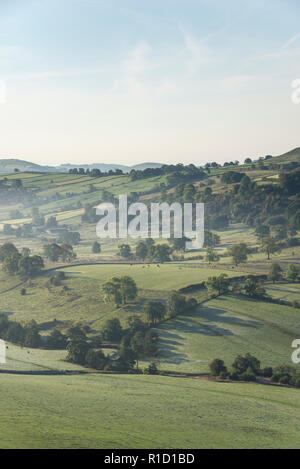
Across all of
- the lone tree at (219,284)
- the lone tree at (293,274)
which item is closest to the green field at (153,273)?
the lone tree at (219,284)

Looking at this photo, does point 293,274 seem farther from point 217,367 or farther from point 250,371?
point 217,367

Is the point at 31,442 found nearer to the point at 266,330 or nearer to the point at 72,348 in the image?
the point at 72,348

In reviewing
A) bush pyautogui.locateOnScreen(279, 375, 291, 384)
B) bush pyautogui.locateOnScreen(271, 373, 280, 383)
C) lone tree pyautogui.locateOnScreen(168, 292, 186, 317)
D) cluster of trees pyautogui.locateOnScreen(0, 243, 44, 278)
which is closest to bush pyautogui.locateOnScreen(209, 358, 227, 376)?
bush pyautogui.locateOnScreen(271, 373, 280, 383)

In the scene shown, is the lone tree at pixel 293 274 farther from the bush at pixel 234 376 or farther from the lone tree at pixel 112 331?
the bush at pixel 234 376

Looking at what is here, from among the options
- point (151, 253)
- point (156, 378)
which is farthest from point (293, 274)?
point (156, 378)

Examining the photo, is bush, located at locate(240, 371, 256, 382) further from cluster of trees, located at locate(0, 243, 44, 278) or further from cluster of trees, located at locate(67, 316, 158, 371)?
cluster of trees, located at locate(0, 243, 44, 278)
